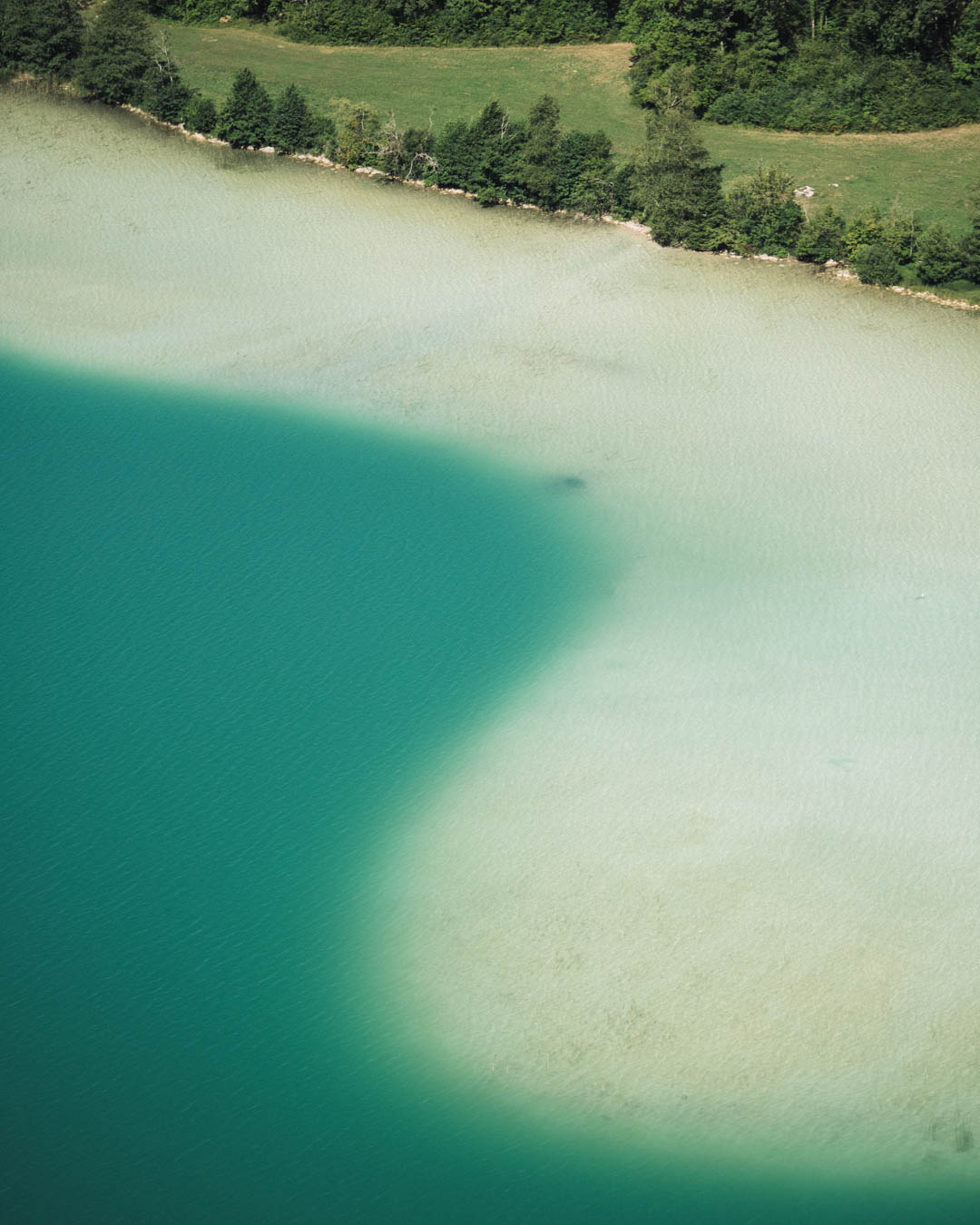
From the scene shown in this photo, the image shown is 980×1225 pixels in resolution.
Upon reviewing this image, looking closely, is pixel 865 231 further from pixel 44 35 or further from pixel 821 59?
pixel 44 35

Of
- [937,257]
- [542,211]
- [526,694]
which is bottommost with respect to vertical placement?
[526,694]

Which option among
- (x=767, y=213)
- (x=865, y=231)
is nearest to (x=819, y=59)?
(x=767, y=213)

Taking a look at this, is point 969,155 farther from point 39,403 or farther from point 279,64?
point 39,403

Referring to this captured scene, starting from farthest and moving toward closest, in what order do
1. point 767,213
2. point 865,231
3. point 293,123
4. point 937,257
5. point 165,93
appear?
point 165,93, point 293,123, point 767,213, point 865,231, point 937,257

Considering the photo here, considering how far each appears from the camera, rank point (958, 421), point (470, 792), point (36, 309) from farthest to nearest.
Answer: point (36, 309) → point (958, 421) → point (470, 792)

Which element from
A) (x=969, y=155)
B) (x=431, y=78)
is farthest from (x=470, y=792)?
(x=431, y=78)

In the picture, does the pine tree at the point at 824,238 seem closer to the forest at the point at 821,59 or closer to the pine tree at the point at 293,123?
the forest at the point at 821,59
